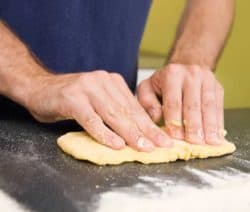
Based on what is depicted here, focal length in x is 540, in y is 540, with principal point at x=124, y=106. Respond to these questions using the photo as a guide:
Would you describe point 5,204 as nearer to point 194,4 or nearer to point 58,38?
point 58,38

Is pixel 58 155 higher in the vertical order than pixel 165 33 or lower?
higher

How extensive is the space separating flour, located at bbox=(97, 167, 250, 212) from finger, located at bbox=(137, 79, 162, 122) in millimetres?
189

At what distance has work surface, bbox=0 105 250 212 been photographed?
1.82 feet

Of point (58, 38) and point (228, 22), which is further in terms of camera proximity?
point (228, 22)

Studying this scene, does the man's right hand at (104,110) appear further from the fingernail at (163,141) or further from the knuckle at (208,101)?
the knuckle at (208,101)

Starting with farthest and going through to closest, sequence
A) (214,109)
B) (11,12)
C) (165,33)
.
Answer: (165,33), (11,12), (214,109)

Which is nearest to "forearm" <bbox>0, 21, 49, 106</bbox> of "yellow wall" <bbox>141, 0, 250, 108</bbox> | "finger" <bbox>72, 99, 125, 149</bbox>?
"finger" <bbox>72, 99, 125, 149</bbox>

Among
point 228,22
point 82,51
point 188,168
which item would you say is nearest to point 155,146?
point 188,168

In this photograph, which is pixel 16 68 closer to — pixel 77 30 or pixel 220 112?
pixel 77 30

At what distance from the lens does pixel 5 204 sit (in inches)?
21.5

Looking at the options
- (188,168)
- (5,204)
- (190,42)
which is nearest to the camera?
(5,204)

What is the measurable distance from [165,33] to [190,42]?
67 cm

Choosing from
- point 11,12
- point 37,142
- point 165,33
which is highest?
point 11,12

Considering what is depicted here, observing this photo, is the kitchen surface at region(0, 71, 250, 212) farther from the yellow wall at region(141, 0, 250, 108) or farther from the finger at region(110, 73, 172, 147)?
the yellow wall at region(141, 0, 250, 108)
